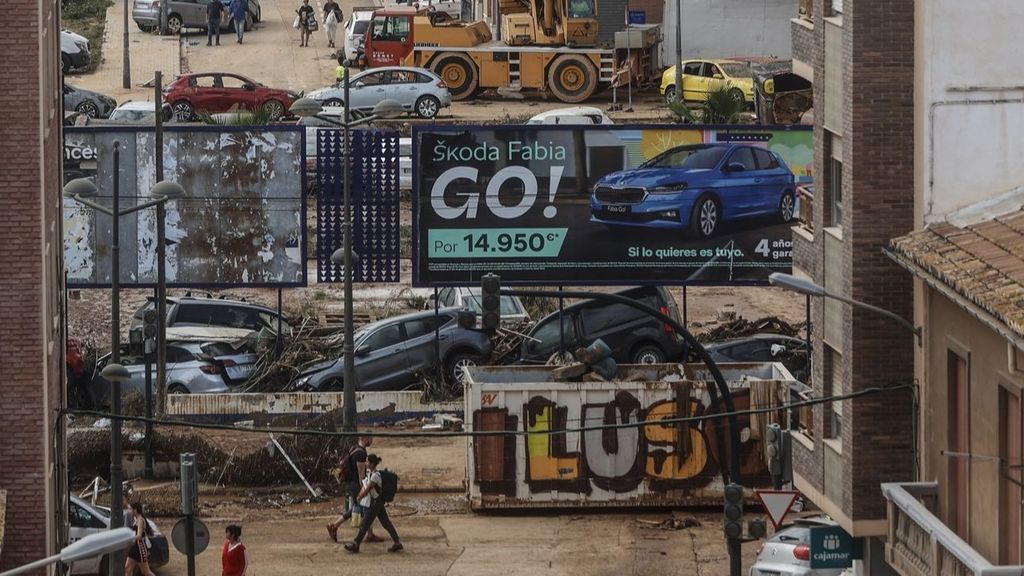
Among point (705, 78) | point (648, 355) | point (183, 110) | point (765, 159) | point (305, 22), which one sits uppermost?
point (305, 22)

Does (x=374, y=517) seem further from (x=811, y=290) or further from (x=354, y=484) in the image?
(x=811, y=290)


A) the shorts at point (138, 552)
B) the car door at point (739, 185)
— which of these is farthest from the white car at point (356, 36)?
the shorts at point (138, 552)

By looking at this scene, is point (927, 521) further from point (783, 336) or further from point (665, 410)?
point (783, 336)

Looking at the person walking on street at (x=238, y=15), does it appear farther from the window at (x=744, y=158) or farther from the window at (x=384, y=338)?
the window at (x=384, y=338)

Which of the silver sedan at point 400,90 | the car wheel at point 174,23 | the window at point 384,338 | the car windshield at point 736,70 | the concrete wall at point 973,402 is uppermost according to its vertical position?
the car wheel at point 174,23

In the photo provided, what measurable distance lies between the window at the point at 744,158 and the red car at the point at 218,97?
21.3 meters

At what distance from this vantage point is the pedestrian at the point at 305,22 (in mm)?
74312

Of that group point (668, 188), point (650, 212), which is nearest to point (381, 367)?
point (650, 212)

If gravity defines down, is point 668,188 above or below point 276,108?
below

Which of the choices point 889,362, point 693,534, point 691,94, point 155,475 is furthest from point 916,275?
point 691,94

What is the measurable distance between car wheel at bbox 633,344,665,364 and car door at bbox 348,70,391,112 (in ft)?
74.7

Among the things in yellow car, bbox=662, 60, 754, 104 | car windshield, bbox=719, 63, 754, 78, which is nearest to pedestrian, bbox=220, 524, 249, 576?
yellow car, bbox=662, 60, 754, 104

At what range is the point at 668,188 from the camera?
42.2 meters

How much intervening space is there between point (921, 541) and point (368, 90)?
39028 mm
